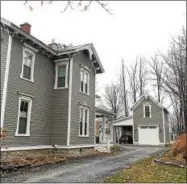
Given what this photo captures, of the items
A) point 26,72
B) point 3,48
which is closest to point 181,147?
point 26,72

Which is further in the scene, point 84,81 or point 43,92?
point 84,81

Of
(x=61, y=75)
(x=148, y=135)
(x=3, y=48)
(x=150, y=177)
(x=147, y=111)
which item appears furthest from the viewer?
(x=147, y=111)

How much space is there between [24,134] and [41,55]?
16.9 feet

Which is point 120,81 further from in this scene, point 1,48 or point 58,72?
point 1,48

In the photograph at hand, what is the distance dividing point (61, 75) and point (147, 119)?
21333mm

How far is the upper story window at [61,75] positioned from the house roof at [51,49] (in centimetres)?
76

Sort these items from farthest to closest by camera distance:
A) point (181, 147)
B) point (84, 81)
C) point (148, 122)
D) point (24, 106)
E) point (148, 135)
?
point (148, 122)
point (148, 135)
point (84, 81)
point (181, 147)
point (24, 106)

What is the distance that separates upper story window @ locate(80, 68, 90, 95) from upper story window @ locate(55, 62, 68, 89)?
→ 1.81 meters

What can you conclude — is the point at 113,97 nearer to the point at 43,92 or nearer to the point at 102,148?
the point at 102,148

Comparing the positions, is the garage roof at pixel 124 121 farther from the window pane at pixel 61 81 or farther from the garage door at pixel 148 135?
the window pane at pixel 61 81

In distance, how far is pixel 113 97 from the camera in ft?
172

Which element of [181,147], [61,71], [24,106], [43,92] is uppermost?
[61,71]

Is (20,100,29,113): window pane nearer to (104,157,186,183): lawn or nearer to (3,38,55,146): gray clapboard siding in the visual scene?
(3,38,55,146): gray clapboard siding

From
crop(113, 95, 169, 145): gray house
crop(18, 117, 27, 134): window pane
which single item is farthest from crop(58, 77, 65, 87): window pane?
crop(113, 95, 169, 145): gray house
